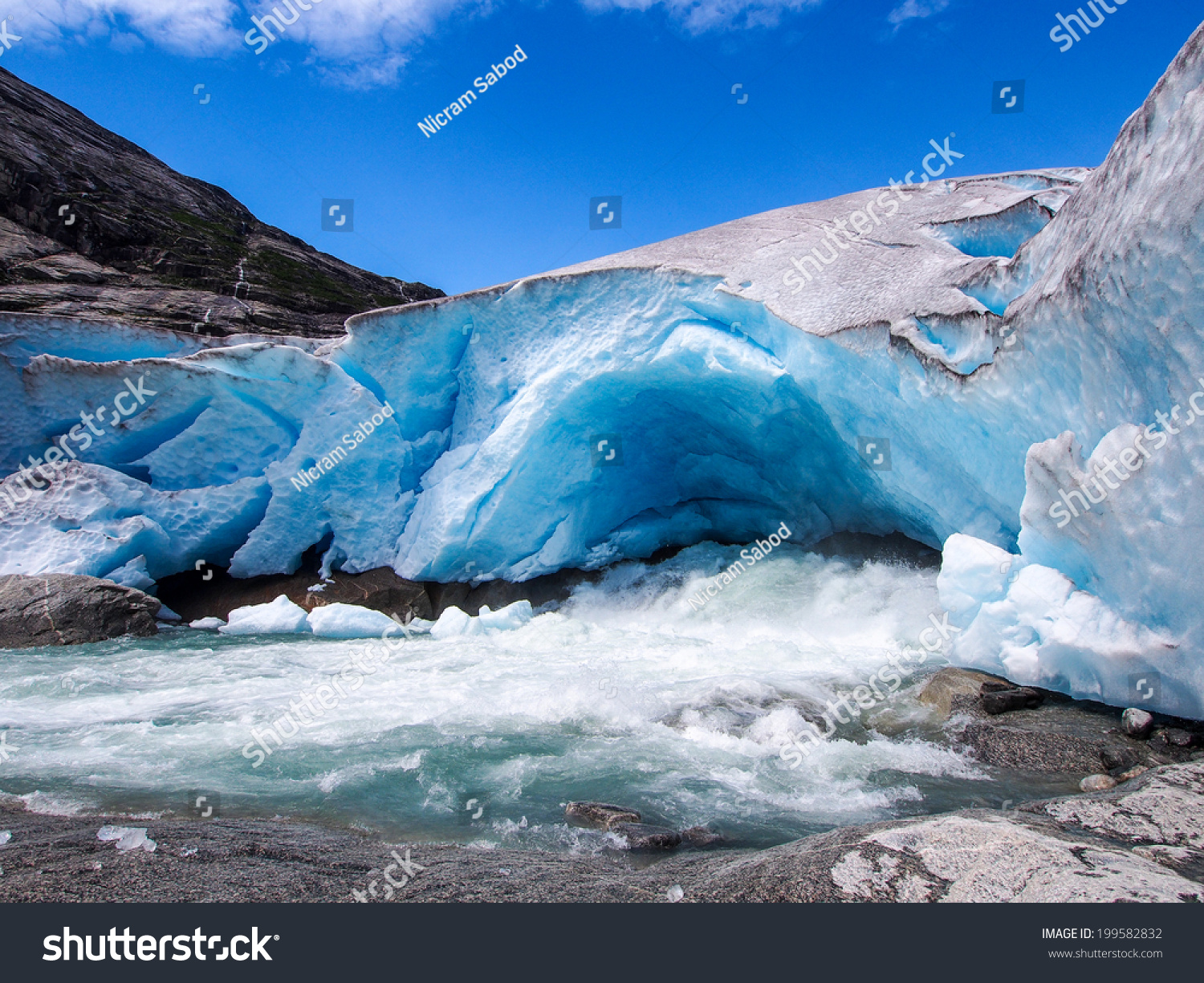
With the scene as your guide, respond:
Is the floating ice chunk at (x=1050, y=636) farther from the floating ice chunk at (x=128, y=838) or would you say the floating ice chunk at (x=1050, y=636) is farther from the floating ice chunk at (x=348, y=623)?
the floating ice chunk at (x=348, y=623)

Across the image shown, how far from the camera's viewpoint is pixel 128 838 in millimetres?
2102

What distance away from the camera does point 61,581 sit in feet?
22.9

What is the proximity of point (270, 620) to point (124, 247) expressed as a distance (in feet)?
35.2

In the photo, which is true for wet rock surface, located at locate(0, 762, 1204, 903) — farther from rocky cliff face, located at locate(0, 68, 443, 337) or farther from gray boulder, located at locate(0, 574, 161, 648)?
rocky cliff face, located at locate(0, 68, 443, 337)

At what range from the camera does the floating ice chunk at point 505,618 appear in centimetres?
779

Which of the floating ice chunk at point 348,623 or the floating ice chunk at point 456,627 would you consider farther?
the floating ice chunk at point 348,623

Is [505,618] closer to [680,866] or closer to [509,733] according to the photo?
[509,733]

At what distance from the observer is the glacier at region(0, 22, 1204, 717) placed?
11.1ft

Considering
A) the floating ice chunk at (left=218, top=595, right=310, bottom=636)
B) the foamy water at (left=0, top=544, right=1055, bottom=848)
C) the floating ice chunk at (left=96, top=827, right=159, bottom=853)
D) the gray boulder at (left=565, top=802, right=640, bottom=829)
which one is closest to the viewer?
the floating ice chunk at (left=96, top=827, right=159, bottom=853)

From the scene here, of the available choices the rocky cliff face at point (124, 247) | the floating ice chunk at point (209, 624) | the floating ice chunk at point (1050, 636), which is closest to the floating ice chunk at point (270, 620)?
the floating ice chunk at point (209, 624)

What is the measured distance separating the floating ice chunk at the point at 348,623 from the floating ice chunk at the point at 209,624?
123 centimetres

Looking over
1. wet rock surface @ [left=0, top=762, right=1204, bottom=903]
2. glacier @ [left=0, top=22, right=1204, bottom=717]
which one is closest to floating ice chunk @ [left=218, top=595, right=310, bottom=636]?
glacier @ [left=0, top=22, right=1204, bottom=717]

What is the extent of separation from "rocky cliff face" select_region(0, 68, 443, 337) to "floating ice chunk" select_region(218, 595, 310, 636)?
483cm
